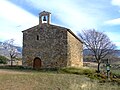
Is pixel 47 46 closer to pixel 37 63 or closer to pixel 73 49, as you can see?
pixel 37 63

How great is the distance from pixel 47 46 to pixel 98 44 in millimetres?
10722

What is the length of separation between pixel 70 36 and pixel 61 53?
361 centimetres

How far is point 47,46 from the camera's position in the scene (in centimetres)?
3897

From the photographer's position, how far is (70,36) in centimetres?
4012

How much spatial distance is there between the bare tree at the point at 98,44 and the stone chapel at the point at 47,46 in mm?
4891

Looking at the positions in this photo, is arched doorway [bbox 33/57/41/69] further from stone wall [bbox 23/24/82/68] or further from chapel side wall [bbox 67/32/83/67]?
chapel side wall [bbox 67/32/83/67]

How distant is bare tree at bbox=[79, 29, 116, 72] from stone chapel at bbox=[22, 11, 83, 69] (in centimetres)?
489

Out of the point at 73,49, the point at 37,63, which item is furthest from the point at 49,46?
the point at 73,49

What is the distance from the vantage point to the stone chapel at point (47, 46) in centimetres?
3816

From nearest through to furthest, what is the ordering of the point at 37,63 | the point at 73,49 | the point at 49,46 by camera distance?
1. the point at 49,46
2. the point at 37,63
3. the point at 73,49

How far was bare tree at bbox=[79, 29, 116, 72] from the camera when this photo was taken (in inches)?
1720

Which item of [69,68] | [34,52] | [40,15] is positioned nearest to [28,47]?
[34,52]

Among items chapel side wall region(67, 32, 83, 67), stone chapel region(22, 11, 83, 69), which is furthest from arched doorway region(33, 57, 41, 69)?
chapel side wall region(67, 32, 83, 67)

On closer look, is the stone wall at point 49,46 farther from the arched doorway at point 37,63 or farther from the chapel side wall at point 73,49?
the arched doorway at point 37,63
